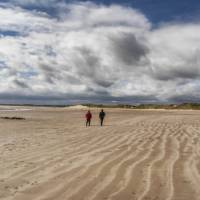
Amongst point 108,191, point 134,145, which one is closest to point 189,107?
point 134,145

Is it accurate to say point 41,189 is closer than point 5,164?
Yes

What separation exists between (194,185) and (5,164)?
4818 mm

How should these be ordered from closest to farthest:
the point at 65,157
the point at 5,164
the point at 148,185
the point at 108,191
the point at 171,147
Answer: the point at 108,191
the point at 148,185
the point at 5,164
the point at 65,157
the point at 171,147

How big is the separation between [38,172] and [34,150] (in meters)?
4.13

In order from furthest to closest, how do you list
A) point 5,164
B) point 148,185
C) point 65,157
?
point 65,157
point 5,164
point 148,185

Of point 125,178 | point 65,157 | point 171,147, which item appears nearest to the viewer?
point 125,178

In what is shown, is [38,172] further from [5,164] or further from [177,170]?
[177,170]

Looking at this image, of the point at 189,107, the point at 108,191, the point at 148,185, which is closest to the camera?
the point at 108,191

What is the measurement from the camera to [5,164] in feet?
32.4

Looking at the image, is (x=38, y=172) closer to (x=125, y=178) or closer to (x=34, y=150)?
(x=125, y=178)

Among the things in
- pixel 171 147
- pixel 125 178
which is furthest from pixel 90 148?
pixel 125 178

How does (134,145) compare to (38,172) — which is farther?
(134,145)

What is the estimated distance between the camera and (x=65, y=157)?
36.9 feet

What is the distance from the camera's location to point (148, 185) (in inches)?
300
